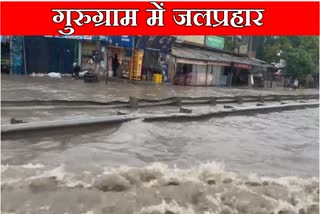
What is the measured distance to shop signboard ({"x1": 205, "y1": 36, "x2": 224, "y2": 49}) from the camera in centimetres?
3177

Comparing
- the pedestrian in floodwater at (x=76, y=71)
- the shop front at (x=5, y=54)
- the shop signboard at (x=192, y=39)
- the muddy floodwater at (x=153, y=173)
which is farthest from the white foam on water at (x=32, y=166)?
the shop signboard at (x=192, y=39)

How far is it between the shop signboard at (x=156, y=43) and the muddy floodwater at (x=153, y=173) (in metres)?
14.7

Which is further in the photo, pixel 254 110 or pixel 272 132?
pixel 254 110

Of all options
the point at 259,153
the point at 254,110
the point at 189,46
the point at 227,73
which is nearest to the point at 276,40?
the point at 227,73

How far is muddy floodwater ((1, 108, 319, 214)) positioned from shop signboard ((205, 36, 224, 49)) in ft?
76.7

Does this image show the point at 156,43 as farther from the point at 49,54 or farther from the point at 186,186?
the point at 186,186

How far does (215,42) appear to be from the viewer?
33125mm

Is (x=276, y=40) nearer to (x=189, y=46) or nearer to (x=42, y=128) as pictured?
(x=189, y=46)

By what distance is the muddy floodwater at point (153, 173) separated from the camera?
15.5 feet

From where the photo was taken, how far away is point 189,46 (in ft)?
96.2

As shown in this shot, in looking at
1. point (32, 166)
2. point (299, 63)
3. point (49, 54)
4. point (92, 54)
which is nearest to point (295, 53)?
point (299, 63)

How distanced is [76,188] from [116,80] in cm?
1781

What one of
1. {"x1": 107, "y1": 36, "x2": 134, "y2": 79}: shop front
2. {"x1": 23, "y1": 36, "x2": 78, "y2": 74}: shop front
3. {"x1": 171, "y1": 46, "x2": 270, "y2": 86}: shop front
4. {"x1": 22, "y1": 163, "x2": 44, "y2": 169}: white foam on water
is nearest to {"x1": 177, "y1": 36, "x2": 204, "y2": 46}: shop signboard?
{"x1": 171, "y1": 46, "x2": 270, "y2": 86}: shop front

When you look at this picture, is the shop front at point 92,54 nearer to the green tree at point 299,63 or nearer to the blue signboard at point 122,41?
the blue signboard at point 122,41
